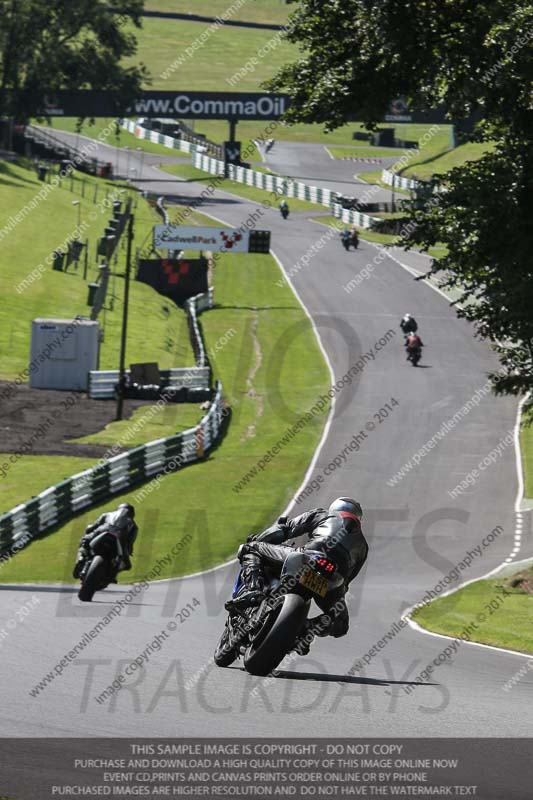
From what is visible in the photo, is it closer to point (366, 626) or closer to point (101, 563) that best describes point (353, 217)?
point (366, 626)

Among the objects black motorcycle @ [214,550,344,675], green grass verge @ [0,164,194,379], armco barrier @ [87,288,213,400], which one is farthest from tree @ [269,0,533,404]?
green grass verge @ [0,164,194,379]

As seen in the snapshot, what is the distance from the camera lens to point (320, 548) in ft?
32.4

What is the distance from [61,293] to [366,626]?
4039cm

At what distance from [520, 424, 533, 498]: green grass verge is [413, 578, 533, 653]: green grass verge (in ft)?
29.8

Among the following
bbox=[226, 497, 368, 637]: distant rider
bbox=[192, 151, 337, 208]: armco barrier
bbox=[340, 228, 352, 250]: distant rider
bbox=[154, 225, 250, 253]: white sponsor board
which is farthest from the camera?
bbox=[192, 151, 337, 208]: armco barrier

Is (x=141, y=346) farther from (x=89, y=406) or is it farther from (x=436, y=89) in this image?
(x=436, y=89)

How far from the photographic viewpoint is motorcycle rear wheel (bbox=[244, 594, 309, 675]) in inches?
365

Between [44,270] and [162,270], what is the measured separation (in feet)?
19.5

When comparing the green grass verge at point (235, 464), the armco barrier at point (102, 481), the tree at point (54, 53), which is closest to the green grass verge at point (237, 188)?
the tree at point (54, 53)

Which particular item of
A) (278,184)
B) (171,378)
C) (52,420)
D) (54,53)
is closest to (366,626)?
(52,420)

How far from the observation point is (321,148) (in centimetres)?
11950

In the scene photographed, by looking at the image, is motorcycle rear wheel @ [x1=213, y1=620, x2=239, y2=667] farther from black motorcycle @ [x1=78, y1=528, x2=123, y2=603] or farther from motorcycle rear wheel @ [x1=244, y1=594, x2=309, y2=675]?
black motorcycle @ [x1=78, y1=528, x2=123, y2=603]

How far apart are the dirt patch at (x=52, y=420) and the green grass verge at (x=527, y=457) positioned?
1079cm
